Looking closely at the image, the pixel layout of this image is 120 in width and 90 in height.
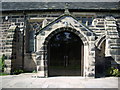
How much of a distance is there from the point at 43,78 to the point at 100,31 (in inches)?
259

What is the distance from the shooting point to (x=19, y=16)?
9945 mm

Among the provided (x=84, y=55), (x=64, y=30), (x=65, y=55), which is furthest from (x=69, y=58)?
(x=64, y=30)

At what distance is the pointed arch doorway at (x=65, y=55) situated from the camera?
23.2 ft

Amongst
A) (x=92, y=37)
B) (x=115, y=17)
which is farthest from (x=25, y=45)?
(x=115, y=17)

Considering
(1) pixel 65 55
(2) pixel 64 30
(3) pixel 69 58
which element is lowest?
(3) pixel 69 58

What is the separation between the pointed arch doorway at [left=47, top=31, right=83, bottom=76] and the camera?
23.2 feet

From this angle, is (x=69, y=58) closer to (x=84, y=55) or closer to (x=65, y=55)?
(x=65, y=55)

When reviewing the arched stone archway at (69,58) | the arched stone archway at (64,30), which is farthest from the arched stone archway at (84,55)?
the arched stone archway at (69,58)

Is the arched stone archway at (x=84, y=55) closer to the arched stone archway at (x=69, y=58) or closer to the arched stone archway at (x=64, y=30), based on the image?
the arched stone archway at (x=64, y=30)

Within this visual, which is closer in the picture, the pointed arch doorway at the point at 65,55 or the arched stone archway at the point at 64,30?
the arched stone archway at the point at 64,30

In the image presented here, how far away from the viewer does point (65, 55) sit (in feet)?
23.4

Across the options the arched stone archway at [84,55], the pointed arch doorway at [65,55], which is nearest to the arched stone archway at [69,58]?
the pointed arch doorway at [65,55]

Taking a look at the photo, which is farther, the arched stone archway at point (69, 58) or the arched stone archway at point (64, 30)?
the arched stone archway at point (69, 58)

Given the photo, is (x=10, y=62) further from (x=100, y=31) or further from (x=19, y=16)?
(x=100, y=31)
